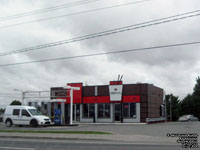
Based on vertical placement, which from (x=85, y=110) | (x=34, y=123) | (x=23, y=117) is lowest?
(x=34, y=123)

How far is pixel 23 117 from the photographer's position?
1173 inches

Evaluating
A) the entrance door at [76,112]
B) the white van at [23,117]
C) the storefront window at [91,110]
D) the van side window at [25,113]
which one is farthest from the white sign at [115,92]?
the van side window at [25,113]

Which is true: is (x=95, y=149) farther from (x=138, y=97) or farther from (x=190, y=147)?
(x=138, y=97)

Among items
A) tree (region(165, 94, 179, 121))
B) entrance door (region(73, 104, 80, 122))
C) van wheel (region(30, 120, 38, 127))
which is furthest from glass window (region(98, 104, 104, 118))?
tree (region(165, 94, 179, 121))

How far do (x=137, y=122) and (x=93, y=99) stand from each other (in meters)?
6.87

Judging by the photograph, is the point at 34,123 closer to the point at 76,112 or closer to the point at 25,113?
the point at 25,113

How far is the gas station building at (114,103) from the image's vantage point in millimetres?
36531

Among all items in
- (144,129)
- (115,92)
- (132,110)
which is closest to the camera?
(144,129)

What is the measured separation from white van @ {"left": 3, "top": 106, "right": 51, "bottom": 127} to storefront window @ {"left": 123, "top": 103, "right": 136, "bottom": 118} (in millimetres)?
10977

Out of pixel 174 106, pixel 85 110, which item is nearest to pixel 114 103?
pixel 85 110

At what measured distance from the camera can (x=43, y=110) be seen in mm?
40281

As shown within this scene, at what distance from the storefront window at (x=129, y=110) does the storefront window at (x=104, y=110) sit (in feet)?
7.68

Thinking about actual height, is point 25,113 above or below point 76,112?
above

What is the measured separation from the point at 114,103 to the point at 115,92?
4.70ft
